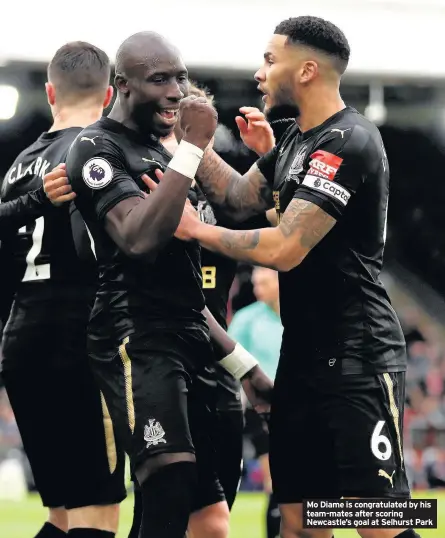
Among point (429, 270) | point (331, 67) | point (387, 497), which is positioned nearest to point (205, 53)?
point (429, 270)

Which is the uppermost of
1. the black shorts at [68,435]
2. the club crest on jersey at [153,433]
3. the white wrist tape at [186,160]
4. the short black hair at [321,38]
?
the short black hair at [321,38]

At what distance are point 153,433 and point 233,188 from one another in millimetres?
1476

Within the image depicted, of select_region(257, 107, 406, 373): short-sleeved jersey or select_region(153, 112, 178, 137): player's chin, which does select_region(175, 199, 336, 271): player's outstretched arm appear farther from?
select_region(153, 112, 178, 137): player's chin

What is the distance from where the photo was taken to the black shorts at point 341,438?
3.39m

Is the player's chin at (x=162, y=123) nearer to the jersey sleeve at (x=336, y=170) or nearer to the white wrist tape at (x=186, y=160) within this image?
the white wrist tape at (x=186, y=160)

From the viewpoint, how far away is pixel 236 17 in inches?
416

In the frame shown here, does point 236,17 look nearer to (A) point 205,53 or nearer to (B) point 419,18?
(A) point 205,53

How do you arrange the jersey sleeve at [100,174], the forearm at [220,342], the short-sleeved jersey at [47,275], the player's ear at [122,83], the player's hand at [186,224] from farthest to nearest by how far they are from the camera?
1. the short-sleeved jersey at [47,275]
2. the forearm at [220,342]
3. the player's ear at [122,83]
4. the player's hand at [186,224]
5. the jersey sleeve at [100,174]

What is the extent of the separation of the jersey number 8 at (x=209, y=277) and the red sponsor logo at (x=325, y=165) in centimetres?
126

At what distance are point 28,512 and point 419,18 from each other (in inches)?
256

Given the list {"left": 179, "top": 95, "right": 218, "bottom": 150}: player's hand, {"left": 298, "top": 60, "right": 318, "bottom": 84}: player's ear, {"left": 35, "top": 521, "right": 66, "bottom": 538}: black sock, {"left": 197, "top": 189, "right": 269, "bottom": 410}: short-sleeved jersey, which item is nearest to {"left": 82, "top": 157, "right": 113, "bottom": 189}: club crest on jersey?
{"left": 179, "top": 95, "right": 218, "bottom": 150}: player's hand

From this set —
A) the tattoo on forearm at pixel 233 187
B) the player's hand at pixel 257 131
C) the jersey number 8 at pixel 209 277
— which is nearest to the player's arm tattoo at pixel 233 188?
the tattoo on forearm at pixel 233 187

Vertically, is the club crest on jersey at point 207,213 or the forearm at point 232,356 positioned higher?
the club crest on jersey at point 207,213

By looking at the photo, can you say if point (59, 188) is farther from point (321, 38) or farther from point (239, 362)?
point (321, 38)
